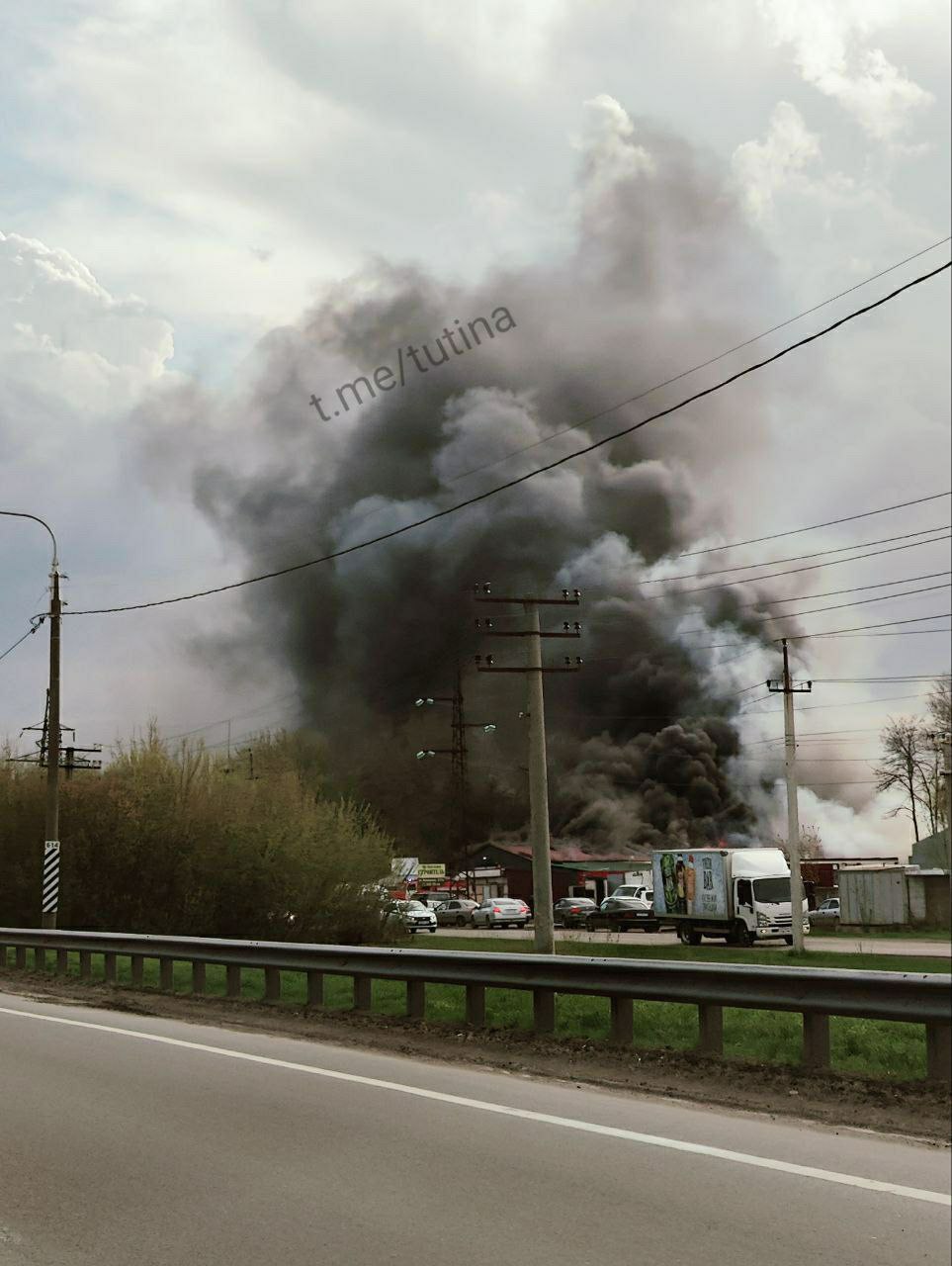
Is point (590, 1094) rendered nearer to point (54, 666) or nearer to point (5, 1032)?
point (5, 1032)

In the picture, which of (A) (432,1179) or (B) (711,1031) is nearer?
(A) (432,1179)

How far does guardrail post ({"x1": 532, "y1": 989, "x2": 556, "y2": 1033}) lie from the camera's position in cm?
1122

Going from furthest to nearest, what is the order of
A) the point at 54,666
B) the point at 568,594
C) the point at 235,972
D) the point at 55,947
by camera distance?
1. the point at 568,594
2. the point at 54,666
3. the point at 55,947
4. the point at 235,972

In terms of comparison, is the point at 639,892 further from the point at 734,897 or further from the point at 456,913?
the point at 734,897

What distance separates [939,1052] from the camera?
26.6 ft

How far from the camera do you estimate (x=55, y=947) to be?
70.5 feet

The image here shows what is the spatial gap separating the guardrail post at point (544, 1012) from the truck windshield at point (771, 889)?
33454 millimetres

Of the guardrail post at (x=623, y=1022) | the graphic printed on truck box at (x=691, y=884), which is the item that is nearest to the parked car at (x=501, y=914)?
the graphic printed on truck box at (x=691, y=884)

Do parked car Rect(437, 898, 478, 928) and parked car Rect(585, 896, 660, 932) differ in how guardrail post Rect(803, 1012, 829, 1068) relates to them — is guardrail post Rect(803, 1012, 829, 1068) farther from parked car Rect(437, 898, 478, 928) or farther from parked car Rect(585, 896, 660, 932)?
parked car Rect(437, 898, 478, 928)

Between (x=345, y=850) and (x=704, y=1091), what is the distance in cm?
2667

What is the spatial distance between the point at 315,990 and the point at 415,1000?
209cm

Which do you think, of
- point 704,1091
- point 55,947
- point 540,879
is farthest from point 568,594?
point 704,1091

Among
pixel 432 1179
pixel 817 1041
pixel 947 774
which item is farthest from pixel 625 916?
pixel 432 1179

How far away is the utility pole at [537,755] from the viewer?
108 feet
